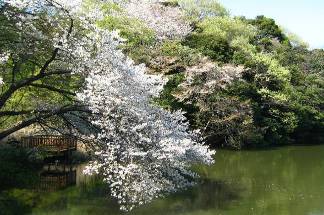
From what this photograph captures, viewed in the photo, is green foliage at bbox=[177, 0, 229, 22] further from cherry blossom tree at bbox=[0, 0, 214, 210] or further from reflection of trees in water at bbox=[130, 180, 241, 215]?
cherry blossom tree at bbox=[0, 0, 214, 210]

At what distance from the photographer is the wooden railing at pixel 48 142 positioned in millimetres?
20016

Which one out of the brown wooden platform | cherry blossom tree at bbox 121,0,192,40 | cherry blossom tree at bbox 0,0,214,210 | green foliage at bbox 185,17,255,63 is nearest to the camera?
cherry blossom tree at bbox 0,0,214,210

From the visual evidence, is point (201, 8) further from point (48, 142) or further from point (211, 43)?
point (48, 142)

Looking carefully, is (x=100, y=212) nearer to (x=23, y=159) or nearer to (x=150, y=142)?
(x=150, y=142)

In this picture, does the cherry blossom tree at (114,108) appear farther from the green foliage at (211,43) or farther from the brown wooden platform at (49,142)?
the green foliage at (211,43)

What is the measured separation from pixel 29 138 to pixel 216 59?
14756 millimetres

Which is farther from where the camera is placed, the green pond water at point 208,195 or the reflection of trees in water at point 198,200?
the reflection of trees in water at point 198,200

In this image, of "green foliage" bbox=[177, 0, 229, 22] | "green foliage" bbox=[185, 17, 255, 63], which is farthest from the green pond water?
"green foliage" bbox=[177, 0, 229, 22]

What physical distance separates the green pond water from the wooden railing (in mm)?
868

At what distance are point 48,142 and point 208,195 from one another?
728 centimetres

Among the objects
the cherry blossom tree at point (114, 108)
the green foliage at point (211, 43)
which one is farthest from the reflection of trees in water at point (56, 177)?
the green foliage at point (211, 43)

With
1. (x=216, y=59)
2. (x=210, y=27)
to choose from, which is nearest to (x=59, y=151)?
(x=216, y=59)

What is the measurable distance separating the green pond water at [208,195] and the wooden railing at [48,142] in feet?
2.85

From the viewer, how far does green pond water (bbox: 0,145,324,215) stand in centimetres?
1445
